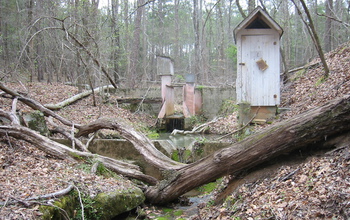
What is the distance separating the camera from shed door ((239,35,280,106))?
Answer: 9203 millimetres

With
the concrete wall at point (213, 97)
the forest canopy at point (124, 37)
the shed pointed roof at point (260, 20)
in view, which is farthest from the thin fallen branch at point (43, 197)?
the concrete wall at point (213, 97)

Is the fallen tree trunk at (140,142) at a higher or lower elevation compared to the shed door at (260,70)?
lower

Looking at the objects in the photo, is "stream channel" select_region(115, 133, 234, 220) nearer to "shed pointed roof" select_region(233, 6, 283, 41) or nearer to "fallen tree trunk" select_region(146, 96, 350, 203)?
"fallen tree trunk" select_region(146, 96, 350, 203)

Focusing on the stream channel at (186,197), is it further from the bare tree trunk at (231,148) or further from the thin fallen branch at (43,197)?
the thin fallen branch at (43,197)

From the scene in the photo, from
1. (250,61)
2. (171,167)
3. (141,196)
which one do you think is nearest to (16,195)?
(141,196)

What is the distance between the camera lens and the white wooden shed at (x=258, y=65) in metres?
9.20

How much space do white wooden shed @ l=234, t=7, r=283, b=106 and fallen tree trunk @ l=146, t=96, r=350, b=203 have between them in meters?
3.97

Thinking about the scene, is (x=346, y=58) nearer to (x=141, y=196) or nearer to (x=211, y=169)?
(x=211, y=169)

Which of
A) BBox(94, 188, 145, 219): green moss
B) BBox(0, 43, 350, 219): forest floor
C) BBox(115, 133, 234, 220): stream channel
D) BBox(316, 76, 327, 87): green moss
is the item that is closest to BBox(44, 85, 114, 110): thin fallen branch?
BBox(0, 43, 350, 219): forest floor

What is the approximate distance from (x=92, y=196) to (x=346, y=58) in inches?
372

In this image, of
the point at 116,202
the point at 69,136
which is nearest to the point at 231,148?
the point at 116,202

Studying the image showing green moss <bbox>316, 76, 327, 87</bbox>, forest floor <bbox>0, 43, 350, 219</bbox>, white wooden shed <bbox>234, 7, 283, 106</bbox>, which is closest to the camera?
forest floor <bbox>0, 43, 350, 219</bbox>

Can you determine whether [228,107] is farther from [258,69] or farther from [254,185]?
[254,185]

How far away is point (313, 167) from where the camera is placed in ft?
14.7
